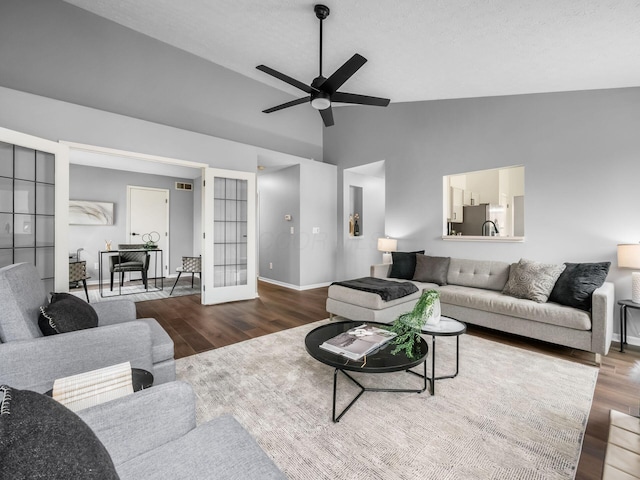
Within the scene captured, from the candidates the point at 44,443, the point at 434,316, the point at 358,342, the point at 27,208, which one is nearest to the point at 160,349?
the point at 358,342

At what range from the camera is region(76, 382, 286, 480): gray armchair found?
2.84 ft

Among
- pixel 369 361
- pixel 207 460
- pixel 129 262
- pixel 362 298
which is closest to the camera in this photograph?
pixel 207 460

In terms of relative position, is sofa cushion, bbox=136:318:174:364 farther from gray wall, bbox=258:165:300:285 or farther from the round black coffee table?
gray wall, bbox=258:165:300:285

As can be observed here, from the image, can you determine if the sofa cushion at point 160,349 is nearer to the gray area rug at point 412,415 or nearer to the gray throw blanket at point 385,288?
the gray area rug at point 412,415

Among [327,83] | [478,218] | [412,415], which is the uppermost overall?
[327,83]

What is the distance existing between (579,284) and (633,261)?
1.79 feet

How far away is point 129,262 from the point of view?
564 cm

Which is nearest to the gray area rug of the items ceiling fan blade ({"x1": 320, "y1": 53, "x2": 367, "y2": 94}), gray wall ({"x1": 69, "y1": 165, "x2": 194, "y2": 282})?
ceiling fan blade ({"x1": 320, "y1": 53, "x2": 367, "y2": 94})

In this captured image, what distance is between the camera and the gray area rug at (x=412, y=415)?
1.45 meters

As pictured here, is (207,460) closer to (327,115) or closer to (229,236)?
(327,115)

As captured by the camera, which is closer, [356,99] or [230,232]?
[356,99]

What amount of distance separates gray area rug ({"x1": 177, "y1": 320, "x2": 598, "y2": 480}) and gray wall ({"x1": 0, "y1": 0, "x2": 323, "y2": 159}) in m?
3.79

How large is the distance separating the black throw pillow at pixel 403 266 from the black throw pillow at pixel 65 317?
3.52 meters

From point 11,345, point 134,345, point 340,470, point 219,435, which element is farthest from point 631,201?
point 11,345
